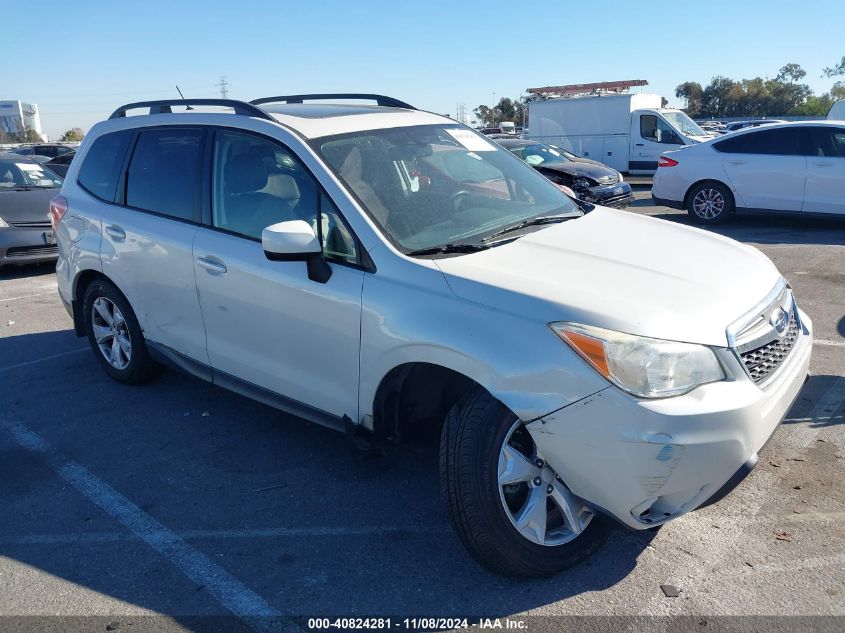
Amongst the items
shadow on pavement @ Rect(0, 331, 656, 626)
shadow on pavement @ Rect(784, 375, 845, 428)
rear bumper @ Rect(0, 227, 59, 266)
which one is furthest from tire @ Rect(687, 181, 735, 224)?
rear bumper @ Rect(0, 227, 59, 266)

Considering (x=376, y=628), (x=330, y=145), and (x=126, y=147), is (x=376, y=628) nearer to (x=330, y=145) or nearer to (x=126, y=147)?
(x=330, y=145)

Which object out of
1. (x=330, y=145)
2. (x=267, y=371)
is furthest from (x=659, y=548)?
(x=330, y=145)

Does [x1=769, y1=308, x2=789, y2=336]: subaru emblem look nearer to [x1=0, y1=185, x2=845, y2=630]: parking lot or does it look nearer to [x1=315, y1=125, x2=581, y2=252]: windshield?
[x1=0, y1=185, x2=845, y2=630]: parking lot

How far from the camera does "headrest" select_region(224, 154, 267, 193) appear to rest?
12.6 feet

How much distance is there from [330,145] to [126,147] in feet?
6.43

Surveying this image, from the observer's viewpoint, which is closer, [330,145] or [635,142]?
[330,145]

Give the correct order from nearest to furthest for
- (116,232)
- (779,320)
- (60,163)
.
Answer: (779,320) → (116,232) → (60,163)

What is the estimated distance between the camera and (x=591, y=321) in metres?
2.59

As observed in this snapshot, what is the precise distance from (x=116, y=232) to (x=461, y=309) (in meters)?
2.86

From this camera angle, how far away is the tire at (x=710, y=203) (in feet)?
37.1

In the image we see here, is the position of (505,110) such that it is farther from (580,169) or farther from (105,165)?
(105,165)

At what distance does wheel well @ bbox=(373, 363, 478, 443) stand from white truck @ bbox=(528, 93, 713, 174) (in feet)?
59.6

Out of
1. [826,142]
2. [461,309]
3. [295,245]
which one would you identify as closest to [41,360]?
[295,245]

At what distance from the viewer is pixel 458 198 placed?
3.71m
